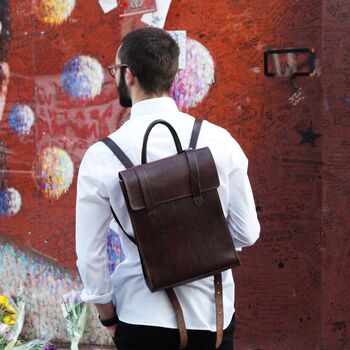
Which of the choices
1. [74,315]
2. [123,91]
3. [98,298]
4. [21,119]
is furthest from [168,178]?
[21,119]

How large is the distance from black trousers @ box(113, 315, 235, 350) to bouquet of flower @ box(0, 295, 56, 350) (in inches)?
75.0

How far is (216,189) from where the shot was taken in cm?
190

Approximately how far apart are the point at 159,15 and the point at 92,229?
201cm

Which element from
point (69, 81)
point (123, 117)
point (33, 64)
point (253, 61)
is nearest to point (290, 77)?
point (253, 61)

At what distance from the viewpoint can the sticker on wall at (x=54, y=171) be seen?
3879 mm

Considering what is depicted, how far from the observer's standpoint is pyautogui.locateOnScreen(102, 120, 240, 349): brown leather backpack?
5.99ft

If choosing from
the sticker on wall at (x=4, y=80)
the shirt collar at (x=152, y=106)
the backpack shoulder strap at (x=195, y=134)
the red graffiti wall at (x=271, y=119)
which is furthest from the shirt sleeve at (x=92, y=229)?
the sticker on wall at (x=4, y=80)

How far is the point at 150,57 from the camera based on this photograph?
1918 mm

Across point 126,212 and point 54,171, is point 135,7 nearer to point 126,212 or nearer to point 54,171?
point 54,171

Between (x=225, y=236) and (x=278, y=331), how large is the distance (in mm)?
1864

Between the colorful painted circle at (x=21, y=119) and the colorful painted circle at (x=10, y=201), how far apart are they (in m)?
0.41

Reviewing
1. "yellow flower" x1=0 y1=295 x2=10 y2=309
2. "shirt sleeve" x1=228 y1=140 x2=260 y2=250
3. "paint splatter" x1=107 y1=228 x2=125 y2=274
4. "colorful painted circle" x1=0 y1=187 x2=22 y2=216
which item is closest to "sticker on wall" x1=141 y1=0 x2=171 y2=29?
"paint splatter" x1=107 y1=228 x2=125 y2=274

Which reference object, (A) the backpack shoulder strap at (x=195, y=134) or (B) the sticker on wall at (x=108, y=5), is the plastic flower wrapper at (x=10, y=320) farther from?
(A) the backpack shoulder strap at (x=195, y=134)

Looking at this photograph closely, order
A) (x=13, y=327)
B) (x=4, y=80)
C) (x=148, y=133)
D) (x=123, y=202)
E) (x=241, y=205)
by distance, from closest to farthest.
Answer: (x=148, y=133)
(x=123, y=202)
(x=241, y=205)
(x=13, y=327)
(x=4, y=80)
